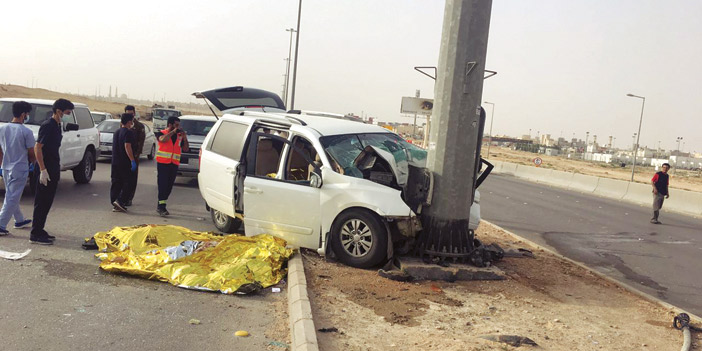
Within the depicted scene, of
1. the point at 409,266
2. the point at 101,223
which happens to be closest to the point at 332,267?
the point at 409,266

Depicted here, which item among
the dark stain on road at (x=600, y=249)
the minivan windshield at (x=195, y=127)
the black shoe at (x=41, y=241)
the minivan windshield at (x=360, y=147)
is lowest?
the black shoe at (x=41, y=241)

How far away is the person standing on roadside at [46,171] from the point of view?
786 cm

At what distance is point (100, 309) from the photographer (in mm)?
5508

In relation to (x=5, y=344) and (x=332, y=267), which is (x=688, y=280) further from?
(x=5, y=344)

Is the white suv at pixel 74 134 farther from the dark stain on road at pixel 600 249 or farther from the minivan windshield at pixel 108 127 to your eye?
the dark stain on road at pixel 600 249

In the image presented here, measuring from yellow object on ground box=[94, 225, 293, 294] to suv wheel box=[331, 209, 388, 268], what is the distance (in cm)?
66

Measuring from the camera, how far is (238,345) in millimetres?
4891

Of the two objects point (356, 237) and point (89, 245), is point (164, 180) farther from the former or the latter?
point (356, 237)

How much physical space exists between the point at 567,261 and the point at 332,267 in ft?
12.6

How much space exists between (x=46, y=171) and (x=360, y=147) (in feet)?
13.6

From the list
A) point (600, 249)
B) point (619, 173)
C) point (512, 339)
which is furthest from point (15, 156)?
point (619, 173)

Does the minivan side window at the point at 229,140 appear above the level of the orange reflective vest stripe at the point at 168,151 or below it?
above

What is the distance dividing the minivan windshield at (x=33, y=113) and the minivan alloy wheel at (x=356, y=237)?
8812 millimetres

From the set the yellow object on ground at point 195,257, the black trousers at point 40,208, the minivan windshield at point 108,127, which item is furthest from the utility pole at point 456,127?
the minivan windshield at point 108,127
